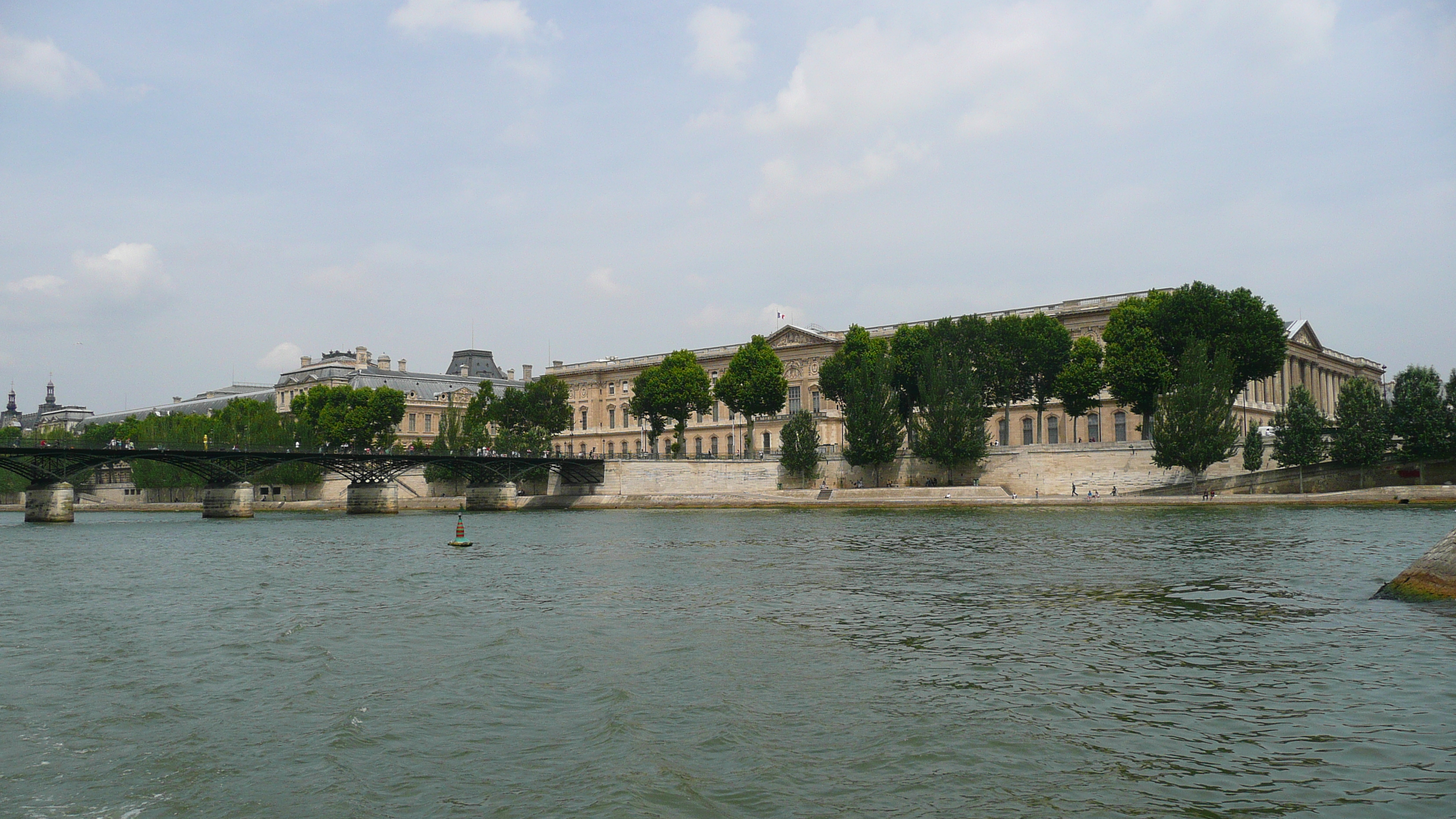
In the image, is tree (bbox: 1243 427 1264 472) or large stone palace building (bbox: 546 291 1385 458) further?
large stone palace building (bbox: 546 291 1385 458)

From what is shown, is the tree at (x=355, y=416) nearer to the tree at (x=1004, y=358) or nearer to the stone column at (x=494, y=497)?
the stone column at (x=494, y=497)

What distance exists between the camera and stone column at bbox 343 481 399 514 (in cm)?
9038

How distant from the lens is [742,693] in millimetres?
15320

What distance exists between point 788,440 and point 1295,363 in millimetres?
50974

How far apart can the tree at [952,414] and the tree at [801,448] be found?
1059 centimetres

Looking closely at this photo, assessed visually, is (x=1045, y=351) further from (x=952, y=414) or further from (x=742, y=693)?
(x=742, y=693)

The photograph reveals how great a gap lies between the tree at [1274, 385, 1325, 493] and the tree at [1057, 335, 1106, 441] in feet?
42.0

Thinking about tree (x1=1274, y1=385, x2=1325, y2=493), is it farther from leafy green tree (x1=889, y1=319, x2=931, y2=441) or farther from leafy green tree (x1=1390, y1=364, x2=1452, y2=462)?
leafy green tree (x1=889, y1=319, x2=931, y2=441)

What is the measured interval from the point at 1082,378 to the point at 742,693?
72.2 meters

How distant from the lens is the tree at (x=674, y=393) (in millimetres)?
102188

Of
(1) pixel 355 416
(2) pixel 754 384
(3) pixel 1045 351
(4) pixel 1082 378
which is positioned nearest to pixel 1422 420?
(4) pixel 1082 378

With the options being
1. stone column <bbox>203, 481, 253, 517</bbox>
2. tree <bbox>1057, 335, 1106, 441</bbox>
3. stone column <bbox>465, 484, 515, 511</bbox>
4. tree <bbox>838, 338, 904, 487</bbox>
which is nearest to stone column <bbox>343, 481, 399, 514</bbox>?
stone column <bbox>465, 484, 515, 511</bbox>

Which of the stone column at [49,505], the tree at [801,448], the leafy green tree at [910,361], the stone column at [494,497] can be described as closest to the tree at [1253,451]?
the leafy green tree at [910,361]

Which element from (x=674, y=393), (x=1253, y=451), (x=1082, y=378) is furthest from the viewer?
(x=674, y=393)
